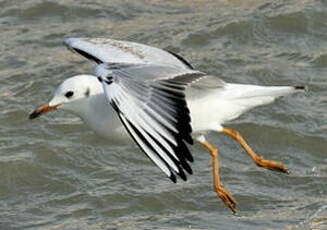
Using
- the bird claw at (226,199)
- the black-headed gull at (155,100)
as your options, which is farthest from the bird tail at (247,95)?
the bird claw at (226,199)

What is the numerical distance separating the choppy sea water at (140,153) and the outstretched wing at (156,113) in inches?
70.1

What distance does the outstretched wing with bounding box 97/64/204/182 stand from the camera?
23.7 ft

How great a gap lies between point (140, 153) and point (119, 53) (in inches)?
78.4

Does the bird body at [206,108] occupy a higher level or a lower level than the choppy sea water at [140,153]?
higher

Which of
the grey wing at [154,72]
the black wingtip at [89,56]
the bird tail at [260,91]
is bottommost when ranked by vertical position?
the bird tail at [260,91]

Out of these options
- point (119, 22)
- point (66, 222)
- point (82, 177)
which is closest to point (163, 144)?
point (66, 222)

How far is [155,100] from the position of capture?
7.64m

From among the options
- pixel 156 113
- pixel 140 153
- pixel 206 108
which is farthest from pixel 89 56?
pixel 140 153

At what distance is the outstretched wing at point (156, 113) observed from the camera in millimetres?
7219

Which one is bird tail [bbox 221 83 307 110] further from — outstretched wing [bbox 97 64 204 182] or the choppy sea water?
the choppy sea water

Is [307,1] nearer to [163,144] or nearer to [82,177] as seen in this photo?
[82,177]

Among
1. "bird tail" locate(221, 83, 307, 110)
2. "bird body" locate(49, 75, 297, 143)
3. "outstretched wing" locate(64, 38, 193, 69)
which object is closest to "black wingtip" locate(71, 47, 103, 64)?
"outstretched wing" locate(64, 38, 193, 69)

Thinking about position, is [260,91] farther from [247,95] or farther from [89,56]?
[89,56]

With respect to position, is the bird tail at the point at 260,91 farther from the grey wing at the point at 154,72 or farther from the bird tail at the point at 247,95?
the grey wing at the point at 154,72
